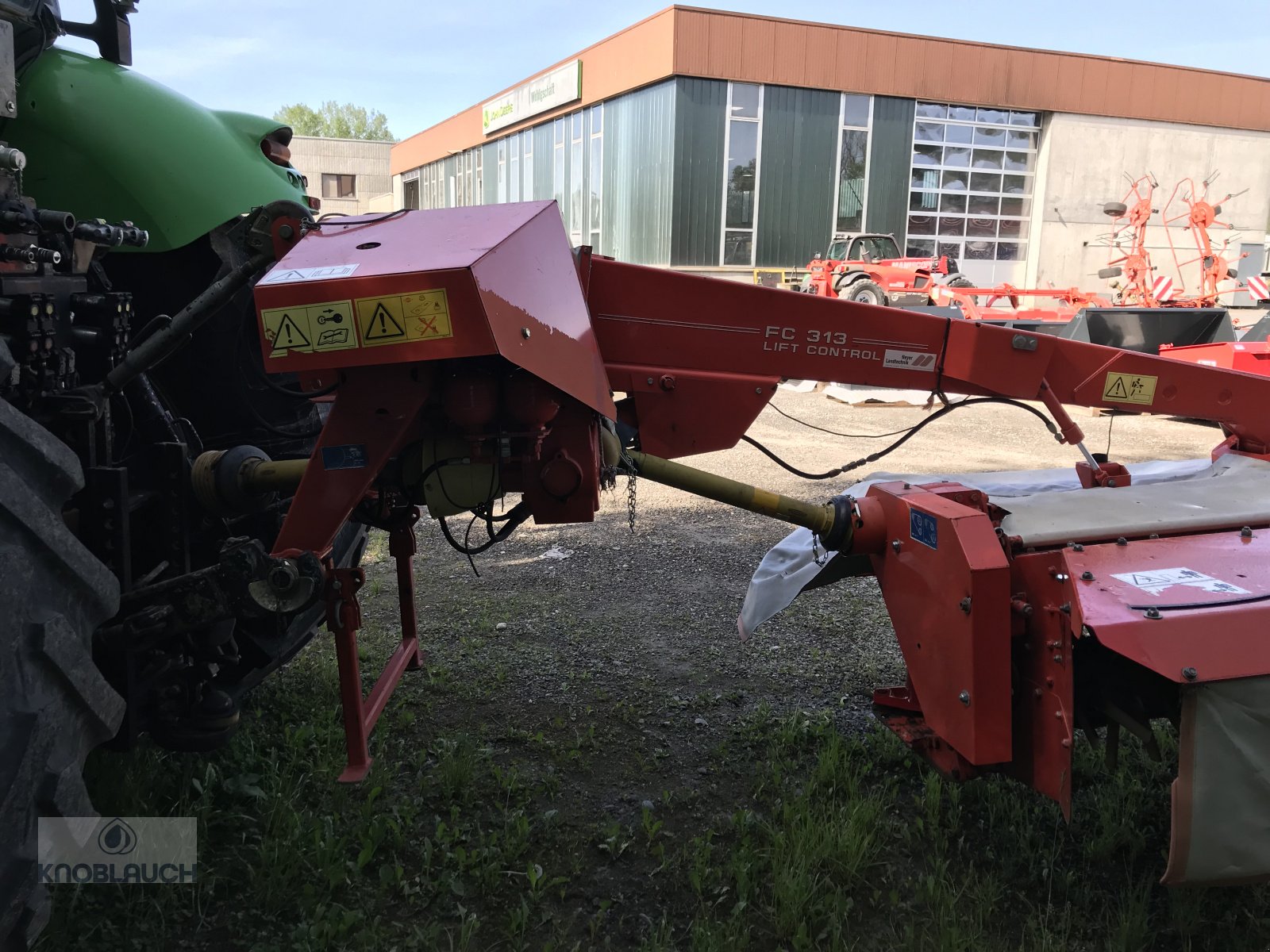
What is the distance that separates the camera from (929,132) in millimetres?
21781

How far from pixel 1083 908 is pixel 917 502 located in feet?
3.38

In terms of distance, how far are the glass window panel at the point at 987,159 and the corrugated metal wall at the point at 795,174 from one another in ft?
12.9

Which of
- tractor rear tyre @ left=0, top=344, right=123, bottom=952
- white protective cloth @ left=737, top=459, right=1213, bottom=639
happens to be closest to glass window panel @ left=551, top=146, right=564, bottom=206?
white protective cloth @ left=737, top=459, right=1213, bottom=639

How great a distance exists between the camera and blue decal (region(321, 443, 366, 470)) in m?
2.06

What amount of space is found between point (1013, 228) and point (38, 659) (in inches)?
989

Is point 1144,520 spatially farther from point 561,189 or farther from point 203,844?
point 561,189

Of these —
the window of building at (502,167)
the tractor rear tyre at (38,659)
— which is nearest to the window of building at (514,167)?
the window of building at (502,167)

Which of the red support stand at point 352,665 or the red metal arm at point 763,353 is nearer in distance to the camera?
the red support stand at point 352,665

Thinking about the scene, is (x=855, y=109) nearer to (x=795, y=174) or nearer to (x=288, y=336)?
(x=795, y=174)

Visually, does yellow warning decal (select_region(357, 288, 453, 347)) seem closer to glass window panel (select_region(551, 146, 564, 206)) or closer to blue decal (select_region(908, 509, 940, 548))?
blue decal (select_region(908, 509, 940, 548))

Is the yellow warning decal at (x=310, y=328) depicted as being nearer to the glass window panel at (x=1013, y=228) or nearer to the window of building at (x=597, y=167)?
the window of building at (x=597, y=167)

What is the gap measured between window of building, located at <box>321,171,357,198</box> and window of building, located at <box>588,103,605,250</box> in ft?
64.3

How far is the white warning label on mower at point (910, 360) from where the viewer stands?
102 inches

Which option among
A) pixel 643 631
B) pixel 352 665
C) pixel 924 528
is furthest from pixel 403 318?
pixel 643 631
